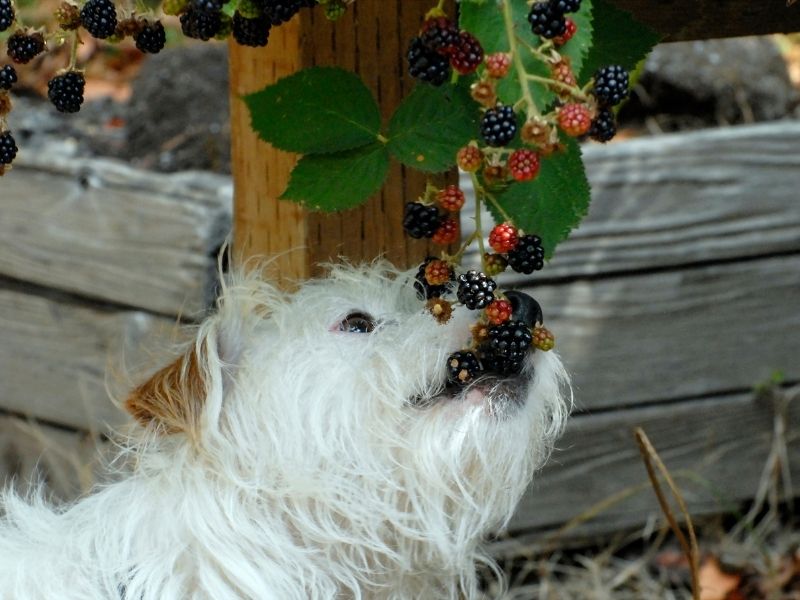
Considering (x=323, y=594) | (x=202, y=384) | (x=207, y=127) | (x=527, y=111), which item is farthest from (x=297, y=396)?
(x=207, y=127)

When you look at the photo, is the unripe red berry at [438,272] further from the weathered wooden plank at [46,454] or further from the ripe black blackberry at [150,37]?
the weathered wooden plank at [46,454]

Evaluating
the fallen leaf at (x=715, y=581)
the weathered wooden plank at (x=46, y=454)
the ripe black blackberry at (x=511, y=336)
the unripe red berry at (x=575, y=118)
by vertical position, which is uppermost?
the unripe red berry at (x=575, y=118)

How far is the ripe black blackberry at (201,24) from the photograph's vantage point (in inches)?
41.9

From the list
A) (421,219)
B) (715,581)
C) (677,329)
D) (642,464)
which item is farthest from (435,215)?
(715,581)

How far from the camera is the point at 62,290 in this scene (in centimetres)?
279

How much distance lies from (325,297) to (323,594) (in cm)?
38

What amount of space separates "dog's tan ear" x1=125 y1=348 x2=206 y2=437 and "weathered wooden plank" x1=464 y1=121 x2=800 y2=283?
3.90 ft

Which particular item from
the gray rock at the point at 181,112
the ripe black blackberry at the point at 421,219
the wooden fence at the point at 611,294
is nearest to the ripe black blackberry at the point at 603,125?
the ripe black blackberry at the point at 421,219

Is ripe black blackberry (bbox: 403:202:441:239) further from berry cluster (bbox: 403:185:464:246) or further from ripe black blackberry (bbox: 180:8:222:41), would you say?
ripe black blackberry (bbox: 180:8:222:41)

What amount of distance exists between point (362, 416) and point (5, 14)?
615 millimetres

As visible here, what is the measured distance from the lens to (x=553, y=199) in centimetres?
118

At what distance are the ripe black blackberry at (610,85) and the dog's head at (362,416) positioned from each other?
0.41m

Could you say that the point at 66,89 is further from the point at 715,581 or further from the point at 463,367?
the point at 715,581

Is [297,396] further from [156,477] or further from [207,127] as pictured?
[207,127]
